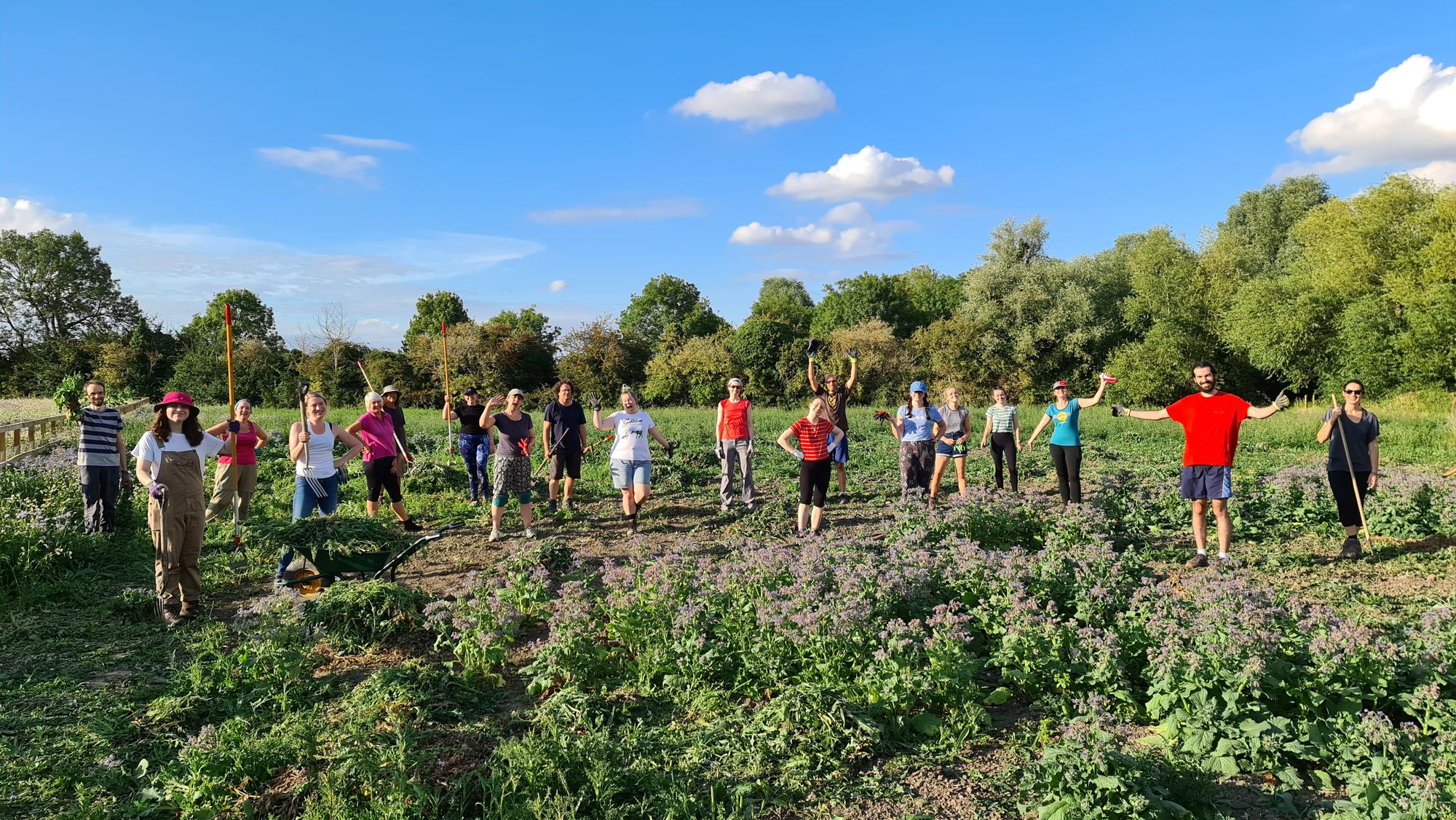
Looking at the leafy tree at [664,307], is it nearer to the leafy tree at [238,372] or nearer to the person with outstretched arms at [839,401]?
the leafy tree at [238,372]

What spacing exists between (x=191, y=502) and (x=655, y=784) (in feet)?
16.1

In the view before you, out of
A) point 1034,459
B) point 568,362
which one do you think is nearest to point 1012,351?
point 568,362

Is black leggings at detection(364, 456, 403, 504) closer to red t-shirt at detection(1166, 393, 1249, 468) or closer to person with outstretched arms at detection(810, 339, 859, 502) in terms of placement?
person with outstretched arms at detection(810, 339, 859, 502)

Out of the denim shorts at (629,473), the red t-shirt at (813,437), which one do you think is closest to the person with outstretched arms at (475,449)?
the denim shorts at (629,473)

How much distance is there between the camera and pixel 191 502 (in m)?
6.36

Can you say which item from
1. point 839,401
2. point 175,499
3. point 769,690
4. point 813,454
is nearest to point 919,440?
point 839,401

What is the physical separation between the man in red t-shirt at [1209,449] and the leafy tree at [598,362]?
26441mm

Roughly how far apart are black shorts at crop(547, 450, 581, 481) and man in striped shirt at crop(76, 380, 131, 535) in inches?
177

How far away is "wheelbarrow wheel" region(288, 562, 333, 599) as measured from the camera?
650 cm

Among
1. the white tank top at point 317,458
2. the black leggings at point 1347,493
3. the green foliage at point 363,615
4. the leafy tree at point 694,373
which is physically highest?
the leafy tree at point 694,373

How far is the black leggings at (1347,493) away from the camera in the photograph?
7537 mm

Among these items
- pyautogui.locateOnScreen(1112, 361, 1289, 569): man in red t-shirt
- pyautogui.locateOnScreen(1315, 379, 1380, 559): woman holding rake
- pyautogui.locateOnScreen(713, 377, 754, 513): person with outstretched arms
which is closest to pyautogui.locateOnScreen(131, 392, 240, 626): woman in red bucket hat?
pyautogui.locateOnScreen(713, 377, 754, 513): person with outstretched arms

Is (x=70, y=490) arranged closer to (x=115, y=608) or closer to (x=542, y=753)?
(x=115, y=608)

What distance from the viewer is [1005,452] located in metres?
10.4
